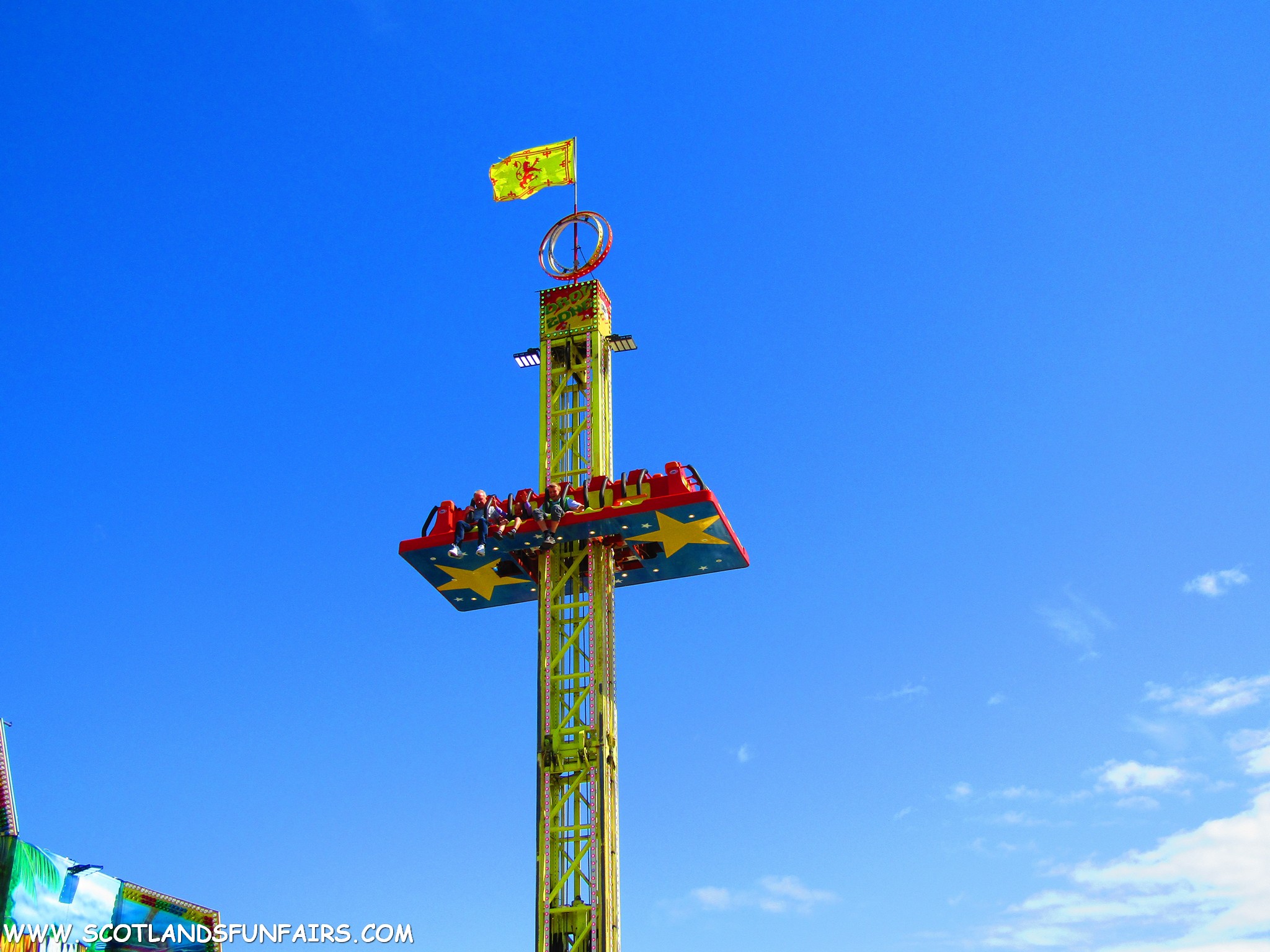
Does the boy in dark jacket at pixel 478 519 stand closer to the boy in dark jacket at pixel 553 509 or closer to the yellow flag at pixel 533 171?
the boy in dark jacket at pixel 553 509

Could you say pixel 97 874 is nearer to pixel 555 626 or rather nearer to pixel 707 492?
pixel 555 626

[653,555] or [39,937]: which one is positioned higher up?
[653,555]

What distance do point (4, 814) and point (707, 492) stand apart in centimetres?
1729

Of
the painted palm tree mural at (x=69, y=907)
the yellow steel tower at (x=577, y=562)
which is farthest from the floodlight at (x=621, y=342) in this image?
the painted palm tree mural at (x=69, y=907)

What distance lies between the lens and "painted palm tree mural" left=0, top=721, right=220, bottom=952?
98.3 ft

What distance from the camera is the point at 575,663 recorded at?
38375 mm

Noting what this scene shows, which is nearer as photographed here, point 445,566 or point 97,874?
point 97,874

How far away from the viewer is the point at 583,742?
3700 centimetres

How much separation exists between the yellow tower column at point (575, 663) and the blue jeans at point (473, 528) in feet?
7.00

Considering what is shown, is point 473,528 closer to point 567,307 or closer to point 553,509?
point 553,509

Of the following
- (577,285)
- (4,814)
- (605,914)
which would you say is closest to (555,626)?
(605,914)

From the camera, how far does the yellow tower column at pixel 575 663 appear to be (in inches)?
1399

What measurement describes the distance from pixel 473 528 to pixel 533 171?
41.9 feet

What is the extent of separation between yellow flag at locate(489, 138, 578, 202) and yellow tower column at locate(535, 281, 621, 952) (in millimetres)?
3982
